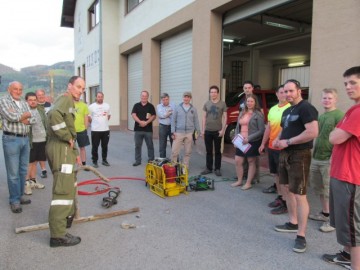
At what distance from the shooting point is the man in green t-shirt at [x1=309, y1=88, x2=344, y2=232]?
4.25 meters

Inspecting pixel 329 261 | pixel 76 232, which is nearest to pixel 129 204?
pixel 76 232

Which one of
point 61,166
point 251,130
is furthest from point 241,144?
point 61,166

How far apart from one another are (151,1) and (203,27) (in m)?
4.72

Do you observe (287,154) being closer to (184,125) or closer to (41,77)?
(184,125)

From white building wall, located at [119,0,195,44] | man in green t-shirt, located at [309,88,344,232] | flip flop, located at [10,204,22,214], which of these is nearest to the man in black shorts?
flip flop, located at [10,204,22,214]

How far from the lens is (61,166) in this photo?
12.3ft

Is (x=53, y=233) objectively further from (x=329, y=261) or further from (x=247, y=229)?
(x=329, y=261)

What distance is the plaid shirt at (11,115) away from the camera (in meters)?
4.80

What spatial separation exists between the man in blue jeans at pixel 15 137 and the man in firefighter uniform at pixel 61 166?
4.47 feet

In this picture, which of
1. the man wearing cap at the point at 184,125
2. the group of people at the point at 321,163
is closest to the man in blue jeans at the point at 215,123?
the man wearing cap at the point at 184,125

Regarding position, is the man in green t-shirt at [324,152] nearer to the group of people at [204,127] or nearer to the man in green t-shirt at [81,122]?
the group of people at [204,127]

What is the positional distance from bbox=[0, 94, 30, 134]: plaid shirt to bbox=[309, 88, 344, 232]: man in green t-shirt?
434cm

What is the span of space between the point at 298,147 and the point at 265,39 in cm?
1377

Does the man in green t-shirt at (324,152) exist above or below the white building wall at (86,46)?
below
